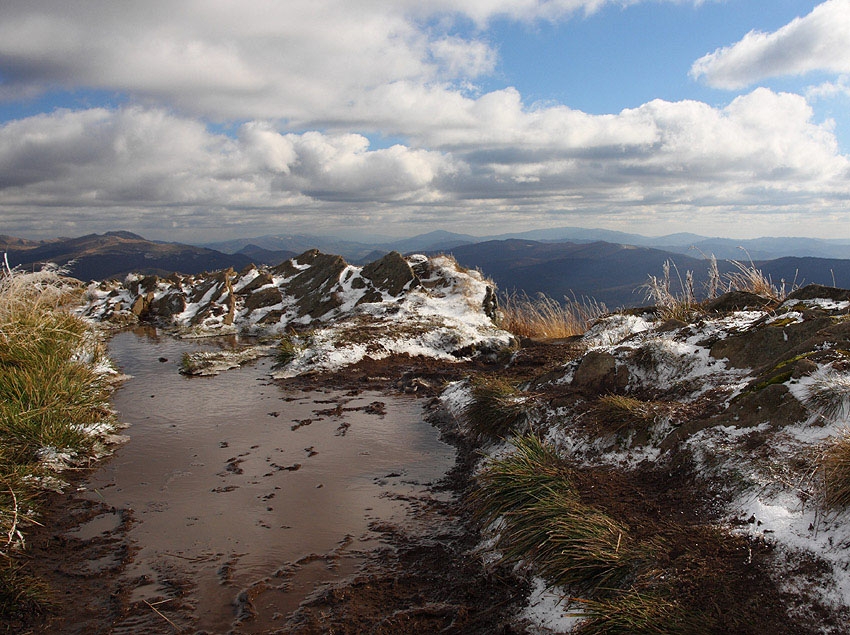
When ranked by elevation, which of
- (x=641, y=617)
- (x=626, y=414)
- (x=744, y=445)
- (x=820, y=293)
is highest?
(x=820, y=293)

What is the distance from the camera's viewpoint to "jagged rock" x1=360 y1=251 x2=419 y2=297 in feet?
58.1

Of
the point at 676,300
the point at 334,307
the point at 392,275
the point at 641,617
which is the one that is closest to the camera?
the point at 641,617

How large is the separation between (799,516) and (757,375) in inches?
99.8

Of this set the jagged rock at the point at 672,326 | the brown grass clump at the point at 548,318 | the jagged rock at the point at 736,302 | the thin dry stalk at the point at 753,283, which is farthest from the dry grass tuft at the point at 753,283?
the brown grass clump at the point at 548,318

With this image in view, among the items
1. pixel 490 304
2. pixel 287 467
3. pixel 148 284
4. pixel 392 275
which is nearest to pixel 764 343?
pixel 287 467

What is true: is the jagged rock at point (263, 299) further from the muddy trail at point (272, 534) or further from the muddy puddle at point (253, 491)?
the muddy trail at point (272, 534)

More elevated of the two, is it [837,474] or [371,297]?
[371,297]

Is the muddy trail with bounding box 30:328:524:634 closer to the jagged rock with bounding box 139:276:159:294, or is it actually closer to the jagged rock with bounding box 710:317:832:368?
the jagged rock with bounding box 710:317:832:368

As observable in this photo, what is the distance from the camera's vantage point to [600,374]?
262 inches

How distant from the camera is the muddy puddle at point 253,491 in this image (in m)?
3.68

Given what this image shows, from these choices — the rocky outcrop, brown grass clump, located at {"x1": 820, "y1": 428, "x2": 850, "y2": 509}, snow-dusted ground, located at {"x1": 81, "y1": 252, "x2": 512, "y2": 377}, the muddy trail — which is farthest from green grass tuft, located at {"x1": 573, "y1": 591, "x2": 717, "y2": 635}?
the rocky outcrop

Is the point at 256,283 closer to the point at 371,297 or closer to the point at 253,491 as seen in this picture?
the point at 371,297

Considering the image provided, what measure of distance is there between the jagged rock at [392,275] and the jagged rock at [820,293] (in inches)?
476

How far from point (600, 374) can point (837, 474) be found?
144 inches
